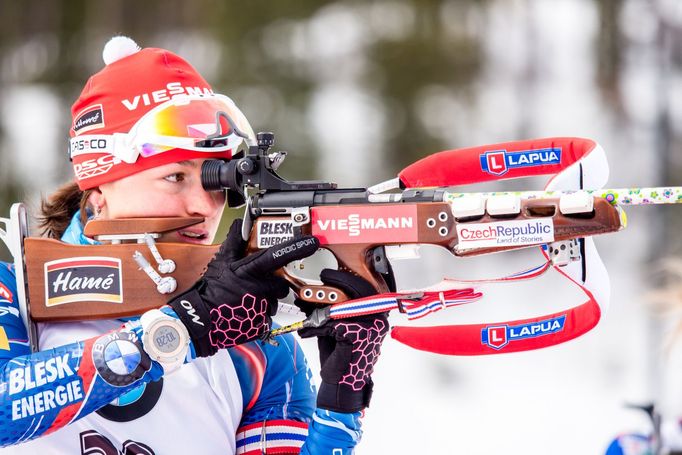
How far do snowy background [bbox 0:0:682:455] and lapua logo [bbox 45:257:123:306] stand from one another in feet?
18.7

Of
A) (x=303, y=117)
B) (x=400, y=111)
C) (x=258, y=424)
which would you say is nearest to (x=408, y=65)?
(x=400, y=111)

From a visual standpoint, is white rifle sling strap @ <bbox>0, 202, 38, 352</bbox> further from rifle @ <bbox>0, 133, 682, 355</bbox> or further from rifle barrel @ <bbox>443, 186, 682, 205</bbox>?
rifle barrel @ <bbox>443, 186, 682, 205</bbox>

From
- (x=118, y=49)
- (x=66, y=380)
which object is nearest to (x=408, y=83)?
(x=118, y=49)

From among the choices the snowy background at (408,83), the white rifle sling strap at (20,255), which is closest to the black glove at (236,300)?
the white rifle sling strap at (20,255)

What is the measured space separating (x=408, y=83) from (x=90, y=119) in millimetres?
10555

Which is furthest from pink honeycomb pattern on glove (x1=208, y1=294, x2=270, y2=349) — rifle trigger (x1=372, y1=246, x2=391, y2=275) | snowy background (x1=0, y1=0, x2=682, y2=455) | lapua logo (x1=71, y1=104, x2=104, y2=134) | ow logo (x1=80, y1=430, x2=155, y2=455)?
snowy background (x1=0, y1=0, x2=682, y2=455)

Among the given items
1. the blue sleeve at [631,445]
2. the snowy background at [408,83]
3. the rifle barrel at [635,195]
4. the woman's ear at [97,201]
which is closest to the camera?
the rifle barrel at [635,195]

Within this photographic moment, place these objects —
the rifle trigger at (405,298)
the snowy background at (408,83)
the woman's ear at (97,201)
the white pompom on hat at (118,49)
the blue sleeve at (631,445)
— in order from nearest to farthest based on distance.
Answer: the rifle trigger at (405,298) < the woman's ear at (97,201) < the white pompom on hat at (118,49) < the blue sleeve at (631,445) < the snowy background at (408,83)

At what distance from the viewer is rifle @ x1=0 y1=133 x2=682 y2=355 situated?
2.16m

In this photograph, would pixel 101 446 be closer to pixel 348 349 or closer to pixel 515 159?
pixel 348 349

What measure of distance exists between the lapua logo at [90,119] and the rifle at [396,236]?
0.35 metres

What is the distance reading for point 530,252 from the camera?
11.2 meters

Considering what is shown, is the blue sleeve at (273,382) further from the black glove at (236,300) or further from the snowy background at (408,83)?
the snowy background at (408,83)

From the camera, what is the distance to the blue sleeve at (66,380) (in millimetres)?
2129
